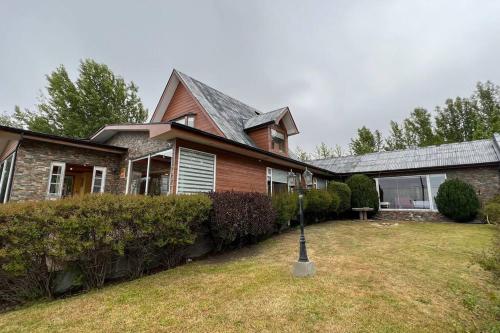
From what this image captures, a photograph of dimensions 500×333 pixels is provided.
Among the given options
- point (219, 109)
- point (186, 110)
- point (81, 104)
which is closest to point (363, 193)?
point (219, 109)

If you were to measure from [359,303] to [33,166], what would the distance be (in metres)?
10.2

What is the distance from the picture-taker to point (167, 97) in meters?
14.0

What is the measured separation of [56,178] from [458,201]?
1795cm

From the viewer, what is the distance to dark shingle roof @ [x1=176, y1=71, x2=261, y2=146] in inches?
449

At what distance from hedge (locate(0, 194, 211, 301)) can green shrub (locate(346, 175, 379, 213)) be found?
12.0m

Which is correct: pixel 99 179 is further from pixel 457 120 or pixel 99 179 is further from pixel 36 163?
pixel 457 120

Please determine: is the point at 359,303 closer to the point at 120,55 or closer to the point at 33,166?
the point at 33,166

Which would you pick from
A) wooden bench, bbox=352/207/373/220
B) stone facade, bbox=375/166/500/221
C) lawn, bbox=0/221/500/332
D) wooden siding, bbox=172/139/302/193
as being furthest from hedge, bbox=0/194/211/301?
stone facade, bbox=375/166/500/221

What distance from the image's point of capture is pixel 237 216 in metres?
6.25

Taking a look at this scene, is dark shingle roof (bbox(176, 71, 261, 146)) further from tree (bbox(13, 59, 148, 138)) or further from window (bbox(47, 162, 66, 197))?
tree (bbox(13, 59, 148, 138))

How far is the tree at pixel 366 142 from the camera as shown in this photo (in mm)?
31375

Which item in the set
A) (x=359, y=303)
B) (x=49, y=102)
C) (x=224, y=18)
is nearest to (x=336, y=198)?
(x=359, y=303)

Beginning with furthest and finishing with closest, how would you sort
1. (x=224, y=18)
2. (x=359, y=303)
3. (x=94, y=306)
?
1. (x=224, y=18)
2. (x=94, y=306)
3. (x=359, y=303)

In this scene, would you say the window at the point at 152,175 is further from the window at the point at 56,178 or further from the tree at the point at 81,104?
the tree at the point at 81,104
